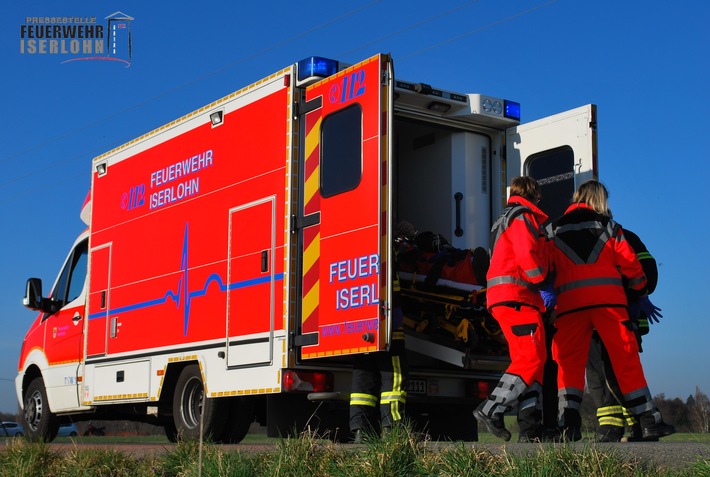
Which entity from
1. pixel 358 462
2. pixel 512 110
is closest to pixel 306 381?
pixel 358 462

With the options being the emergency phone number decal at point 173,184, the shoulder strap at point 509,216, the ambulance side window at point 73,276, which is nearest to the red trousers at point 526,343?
the shoulder strap at point 509,216

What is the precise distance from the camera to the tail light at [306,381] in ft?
26.7

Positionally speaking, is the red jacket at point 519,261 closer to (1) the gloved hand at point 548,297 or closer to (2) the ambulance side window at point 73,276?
(1) the gloved hand at point 548,297

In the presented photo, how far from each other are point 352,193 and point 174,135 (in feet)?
9.87

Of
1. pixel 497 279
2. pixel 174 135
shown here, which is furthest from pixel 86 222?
pixel 497 279

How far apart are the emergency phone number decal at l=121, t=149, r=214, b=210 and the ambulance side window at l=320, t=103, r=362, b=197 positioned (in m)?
1.75

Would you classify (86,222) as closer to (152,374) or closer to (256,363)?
(152,374)

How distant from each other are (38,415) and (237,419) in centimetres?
406

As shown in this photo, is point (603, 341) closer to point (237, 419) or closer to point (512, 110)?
point (512, 110)

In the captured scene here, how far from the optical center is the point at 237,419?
30.3ft

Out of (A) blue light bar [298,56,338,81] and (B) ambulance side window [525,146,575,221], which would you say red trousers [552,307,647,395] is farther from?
(A) blue light bar [298,56,338,81]

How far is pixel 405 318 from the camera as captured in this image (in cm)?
829

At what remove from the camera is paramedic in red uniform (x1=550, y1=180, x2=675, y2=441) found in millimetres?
6969

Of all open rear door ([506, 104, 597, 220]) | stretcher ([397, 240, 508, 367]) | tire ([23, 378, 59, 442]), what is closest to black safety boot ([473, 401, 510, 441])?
stretcher ([397, 240, 508, 367])
